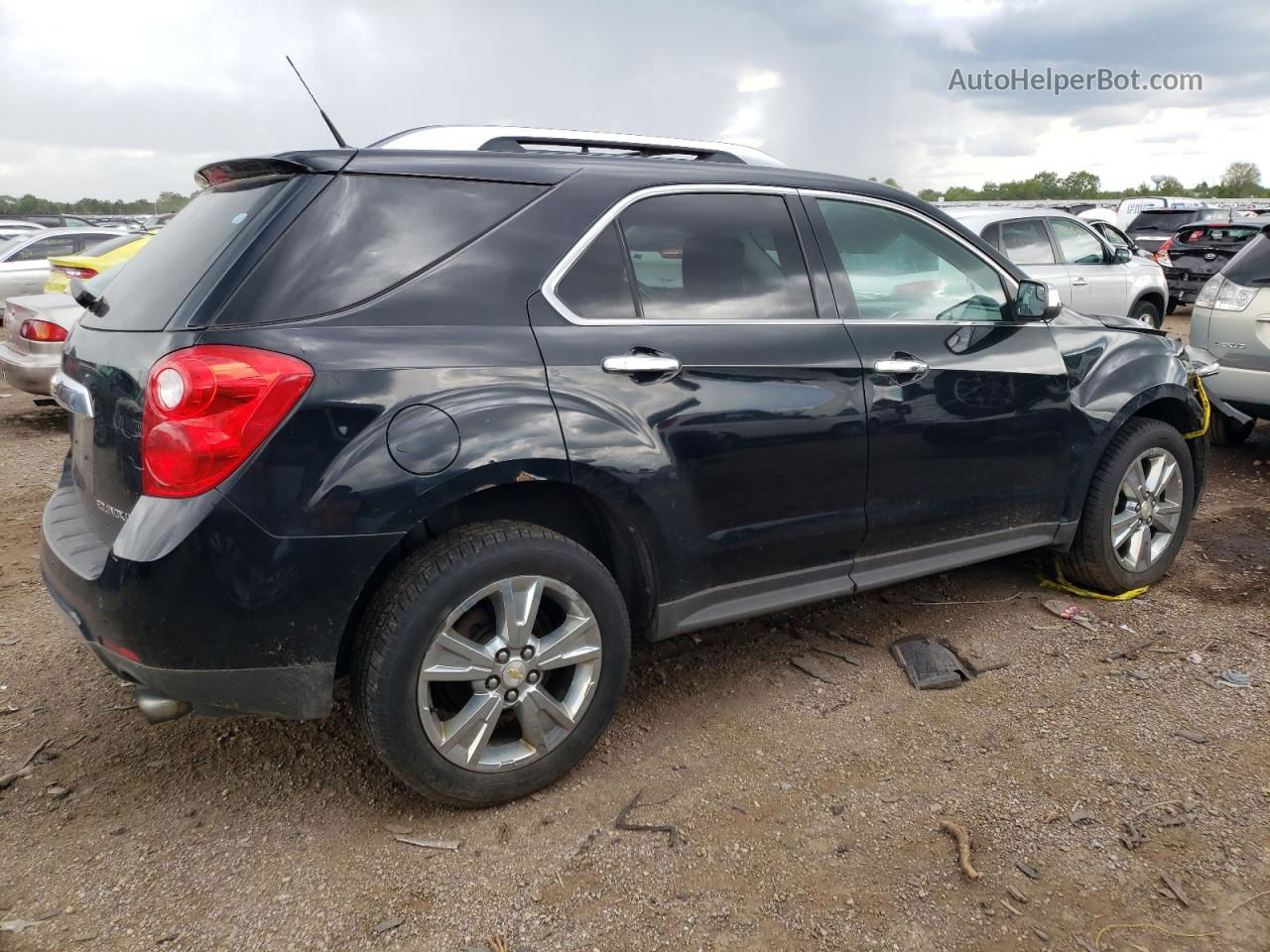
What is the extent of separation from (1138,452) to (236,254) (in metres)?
3.60

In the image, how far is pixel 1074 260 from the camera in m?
9.64

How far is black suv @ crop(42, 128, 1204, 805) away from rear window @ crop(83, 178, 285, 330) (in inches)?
0.8

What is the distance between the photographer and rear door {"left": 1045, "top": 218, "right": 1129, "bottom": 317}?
31.2 ft

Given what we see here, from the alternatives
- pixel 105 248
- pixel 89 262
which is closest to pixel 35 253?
pixel 105 248

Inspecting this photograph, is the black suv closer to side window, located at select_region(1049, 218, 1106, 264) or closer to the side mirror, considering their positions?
the side mirror

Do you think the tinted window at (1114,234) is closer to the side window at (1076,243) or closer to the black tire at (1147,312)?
the black tire at (1147,312)

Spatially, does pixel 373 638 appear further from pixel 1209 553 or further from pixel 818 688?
pixel 1209 553

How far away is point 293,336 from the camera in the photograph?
2334 mm

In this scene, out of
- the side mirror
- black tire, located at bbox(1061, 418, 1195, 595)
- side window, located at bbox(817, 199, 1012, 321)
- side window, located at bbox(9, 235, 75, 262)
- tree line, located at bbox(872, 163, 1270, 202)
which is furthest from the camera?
tree line, located at bbox(872, 163, 1270, 202)

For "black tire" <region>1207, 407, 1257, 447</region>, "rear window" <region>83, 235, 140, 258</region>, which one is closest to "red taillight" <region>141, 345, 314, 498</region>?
"black tire" <region>1207, 407, 1257, 447</region>

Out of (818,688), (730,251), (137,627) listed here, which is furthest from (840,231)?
(137,627)

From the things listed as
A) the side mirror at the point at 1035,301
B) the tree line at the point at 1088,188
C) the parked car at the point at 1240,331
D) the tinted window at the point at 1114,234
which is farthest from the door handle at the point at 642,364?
the tree line at the point at 1088,188

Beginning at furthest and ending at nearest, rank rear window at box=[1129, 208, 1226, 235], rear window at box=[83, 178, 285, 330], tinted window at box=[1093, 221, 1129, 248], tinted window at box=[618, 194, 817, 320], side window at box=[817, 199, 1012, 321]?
1. rear window at box=[1129, 208, 1226, 235]
2. tinted window at box=[1093, 221, 1129, 248]
3. side window at box=[817, 199, 1012, 321]
4. tinted window at box=[618, 194, 817, 320]
5. rear window at box=[83, 178, 285, 330]

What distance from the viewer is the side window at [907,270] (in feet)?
11.0
